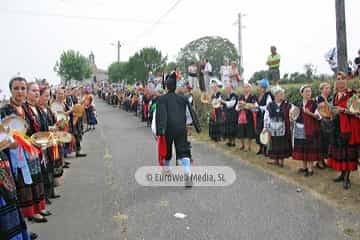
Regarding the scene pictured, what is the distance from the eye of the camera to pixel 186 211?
5738mm

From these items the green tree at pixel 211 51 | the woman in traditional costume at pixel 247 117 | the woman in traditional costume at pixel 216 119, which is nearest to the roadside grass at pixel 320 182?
the woman in traditional costume at pixel 247 117

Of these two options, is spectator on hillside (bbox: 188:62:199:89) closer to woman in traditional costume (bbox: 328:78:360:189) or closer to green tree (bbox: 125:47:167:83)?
woman in traditional costume (bbox: 328:78:360:189)

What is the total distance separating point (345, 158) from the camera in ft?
21.4

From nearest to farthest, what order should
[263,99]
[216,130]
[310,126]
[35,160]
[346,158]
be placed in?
[35,160], [346,158], [310,126], [263,99], [216,130]

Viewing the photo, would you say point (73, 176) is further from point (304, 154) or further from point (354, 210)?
point (354, 210)

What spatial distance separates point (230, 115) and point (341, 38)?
3.62 metres

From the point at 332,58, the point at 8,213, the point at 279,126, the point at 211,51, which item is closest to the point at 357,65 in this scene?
the point at 332,58

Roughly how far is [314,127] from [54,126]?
4.83m

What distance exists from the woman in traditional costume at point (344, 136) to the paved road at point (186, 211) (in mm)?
849

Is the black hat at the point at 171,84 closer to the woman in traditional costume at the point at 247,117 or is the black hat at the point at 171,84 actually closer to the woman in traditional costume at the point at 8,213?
the woman in traditional costume at the point at 247,117

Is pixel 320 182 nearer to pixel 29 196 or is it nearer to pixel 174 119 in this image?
pixel 174 119

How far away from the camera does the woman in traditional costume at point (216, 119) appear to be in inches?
468

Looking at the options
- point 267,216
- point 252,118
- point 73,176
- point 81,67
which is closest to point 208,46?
point 81,67

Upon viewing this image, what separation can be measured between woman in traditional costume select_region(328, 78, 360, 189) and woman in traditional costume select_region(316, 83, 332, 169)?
0.59ft
